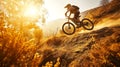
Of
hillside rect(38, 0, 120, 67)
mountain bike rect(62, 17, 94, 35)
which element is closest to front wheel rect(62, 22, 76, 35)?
mountain bike rect(62, 17, 94, 35)

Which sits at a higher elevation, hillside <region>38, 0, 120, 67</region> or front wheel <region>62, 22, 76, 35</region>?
front wheel <region>62, 22, 76, 35</region>

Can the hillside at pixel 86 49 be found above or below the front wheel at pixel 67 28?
below

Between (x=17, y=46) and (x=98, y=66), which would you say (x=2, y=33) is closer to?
(x=17, y=46)

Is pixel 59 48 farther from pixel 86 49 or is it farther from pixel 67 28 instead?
pixel 86 49

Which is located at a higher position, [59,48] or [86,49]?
[86,49]

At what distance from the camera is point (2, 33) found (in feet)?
23.5

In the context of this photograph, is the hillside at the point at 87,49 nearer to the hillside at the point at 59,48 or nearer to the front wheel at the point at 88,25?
the hillside at the point at 59,48

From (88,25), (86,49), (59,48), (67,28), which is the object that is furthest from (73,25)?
(86,49)

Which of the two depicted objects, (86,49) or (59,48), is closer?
(86,49)

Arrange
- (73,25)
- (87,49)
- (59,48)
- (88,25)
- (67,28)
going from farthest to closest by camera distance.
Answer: (88,25) → (59,48) → (67,28) → (73,25) → (87,49)

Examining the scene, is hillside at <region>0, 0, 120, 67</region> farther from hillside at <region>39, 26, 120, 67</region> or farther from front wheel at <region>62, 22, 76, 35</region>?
front wheel at <region>62, 22, 76, 35</region>

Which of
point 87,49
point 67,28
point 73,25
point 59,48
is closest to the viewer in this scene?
point 87,49

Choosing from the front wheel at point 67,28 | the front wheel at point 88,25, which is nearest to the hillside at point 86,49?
the front wheel at point 67,28

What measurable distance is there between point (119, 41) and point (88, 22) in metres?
4.21
